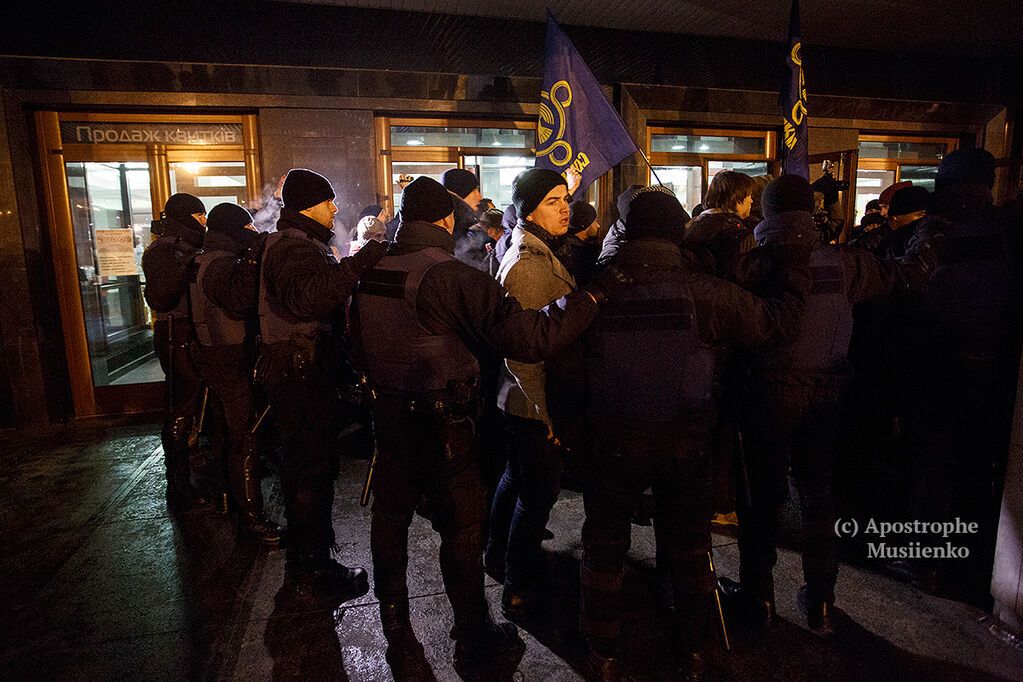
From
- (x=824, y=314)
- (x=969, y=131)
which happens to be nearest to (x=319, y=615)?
(x=824, y=314)

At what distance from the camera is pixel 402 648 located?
2.90m

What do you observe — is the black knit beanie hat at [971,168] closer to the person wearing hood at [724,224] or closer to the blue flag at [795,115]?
the person wearing hood at [724,224]

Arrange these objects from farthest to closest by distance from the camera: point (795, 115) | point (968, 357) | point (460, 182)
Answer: point (795, 115) < point (460, 182) < point (968, 357)

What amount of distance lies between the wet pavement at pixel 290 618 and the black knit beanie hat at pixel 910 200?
239 centimetres

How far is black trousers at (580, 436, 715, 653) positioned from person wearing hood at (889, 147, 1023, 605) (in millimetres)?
1746

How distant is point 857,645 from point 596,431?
68.0 inches

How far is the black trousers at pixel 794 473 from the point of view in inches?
112

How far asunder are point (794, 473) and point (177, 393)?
4.24 metres

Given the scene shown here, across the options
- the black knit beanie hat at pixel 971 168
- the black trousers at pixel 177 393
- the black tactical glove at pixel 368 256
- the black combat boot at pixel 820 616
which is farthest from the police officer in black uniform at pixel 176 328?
the black knit beanie hat at pixel 971 168

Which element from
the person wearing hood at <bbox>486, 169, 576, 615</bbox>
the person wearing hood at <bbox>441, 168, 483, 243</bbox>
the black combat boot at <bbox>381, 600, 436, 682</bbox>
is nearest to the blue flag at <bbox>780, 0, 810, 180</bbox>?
the person wearing hood at <bbox>441, 168, 483, 243</bbox>

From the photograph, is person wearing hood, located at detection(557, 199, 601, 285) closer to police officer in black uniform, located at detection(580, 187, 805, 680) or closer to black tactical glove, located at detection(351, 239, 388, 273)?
black tactical glove, located at detection(351, 239, 388, 273)

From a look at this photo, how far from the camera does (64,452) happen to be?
5.78m

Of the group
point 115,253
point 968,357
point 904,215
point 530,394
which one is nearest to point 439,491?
point 530,394

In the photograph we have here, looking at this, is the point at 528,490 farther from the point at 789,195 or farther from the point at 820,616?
the point at 789,195
